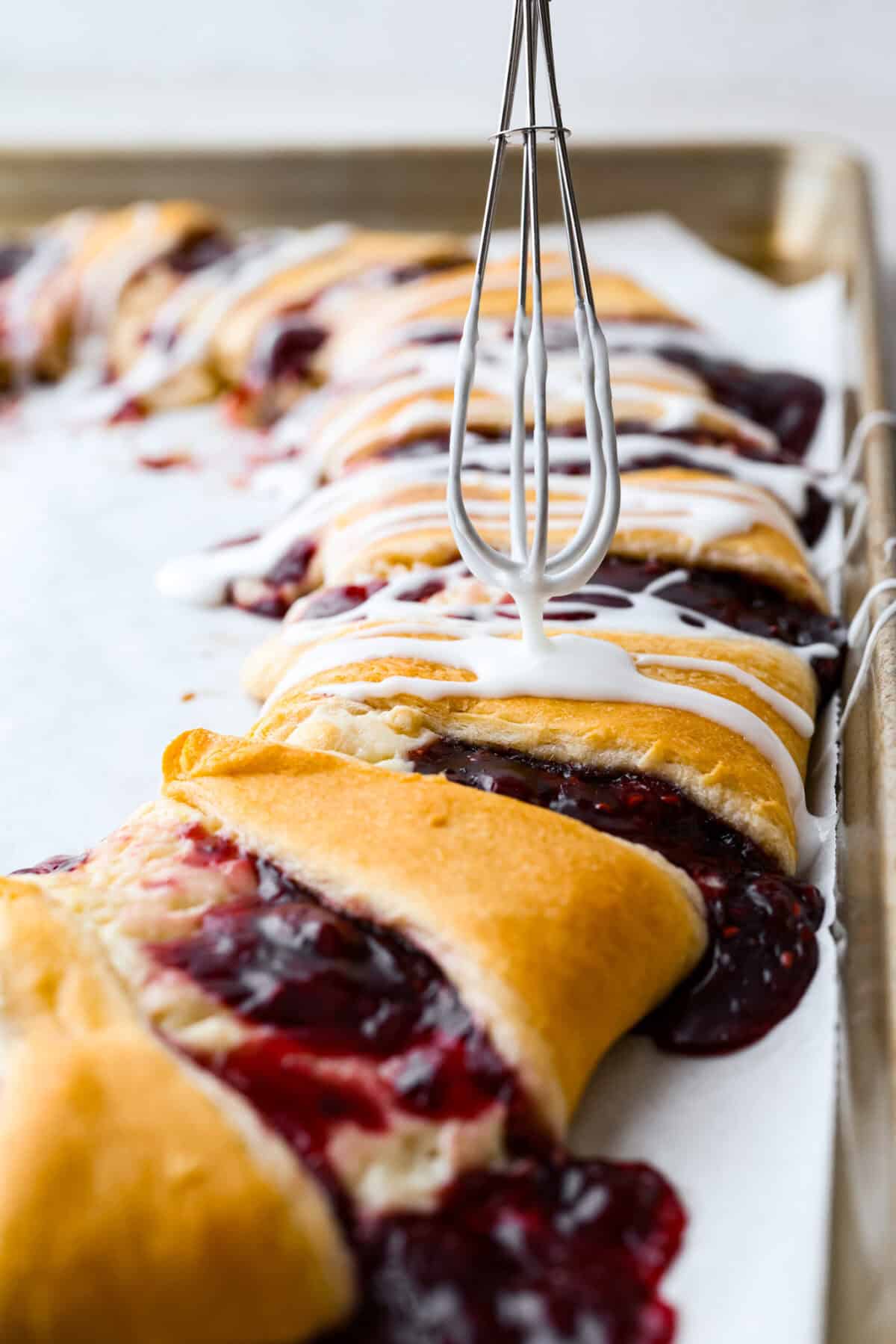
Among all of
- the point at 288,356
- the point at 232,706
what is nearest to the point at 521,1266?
the point at 232,706

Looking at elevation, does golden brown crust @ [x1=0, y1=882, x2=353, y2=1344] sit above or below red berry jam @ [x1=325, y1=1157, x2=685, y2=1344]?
above

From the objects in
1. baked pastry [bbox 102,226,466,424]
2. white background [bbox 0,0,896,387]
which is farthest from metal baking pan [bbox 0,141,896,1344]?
white background [bbox 0,0,896,387]

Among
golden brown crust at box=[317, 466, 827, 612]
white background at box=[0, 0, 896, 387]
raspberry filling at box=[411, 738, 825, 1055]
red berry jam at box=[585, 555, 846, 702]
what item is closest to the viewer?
raspberry filling at box=[411, 738, 825, 1055]

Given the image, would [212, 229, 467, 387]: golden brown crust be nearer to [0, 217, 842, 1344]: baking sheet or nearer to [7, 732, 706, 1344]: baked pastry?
[0, 217, 842, 1344]: baking sheet

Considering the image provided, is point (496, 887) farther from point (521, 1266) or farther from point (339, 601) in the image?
point (339, 601)

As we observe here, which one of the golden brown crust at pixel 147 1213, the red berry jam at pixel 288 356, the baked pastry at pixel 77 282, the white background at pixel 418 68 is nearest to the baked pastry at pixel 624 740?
the golden brown crust at pixel 147 1213

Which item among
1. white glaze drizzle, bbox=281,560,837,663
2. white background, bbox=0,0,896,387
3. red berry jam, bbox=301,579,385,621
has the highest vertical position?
white background, bbox=0,0,896,387

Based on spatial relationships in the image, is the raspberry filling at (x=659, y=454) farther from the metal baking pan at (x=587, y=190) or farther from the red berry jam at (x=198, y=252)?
the red berry jam at (x=198, y=252)
